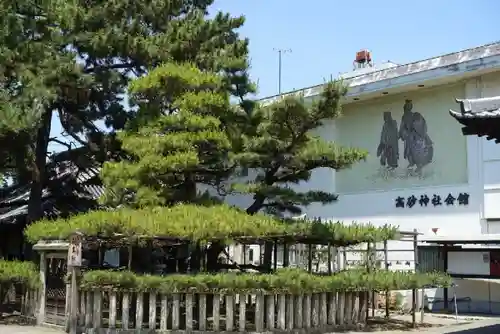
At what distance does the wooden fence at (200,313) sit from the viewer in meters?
11.6

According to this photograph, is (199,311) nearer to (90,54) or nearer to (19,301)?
(19,301)

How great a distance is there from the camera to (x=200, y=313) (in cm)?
1160

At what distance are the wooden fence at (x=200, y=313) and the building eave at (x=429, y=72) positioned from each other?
273 inches

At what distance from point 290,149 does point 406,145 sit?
27.5ft

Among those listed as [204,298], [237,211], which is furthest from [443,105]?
[204,298]

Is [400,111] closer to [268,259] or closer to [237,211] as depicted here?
[268,259]

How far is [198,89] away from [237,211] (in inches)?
110

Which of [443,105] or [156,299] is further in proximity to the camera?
[443,105]

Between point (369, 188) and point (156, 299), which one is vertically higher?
point (369, 188)

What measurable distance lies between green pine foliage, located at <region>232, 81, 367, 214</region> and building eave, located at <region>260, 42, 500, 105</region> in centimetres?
413

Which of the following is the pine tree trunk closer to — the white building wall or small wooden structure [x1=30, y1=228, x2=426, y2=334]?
small wooden structure [x1=30, y1=228, x2=426, y2=334]

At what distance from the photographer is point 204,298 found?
11.7 meters

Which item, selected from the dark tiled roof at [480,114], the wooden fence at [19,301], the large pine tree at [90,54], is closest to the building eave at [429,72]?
the large pine tree at [90,54]

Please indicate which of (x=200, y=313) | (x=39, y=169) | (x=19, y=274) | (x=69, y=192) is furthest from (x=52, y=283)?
(x=200, y=313)
